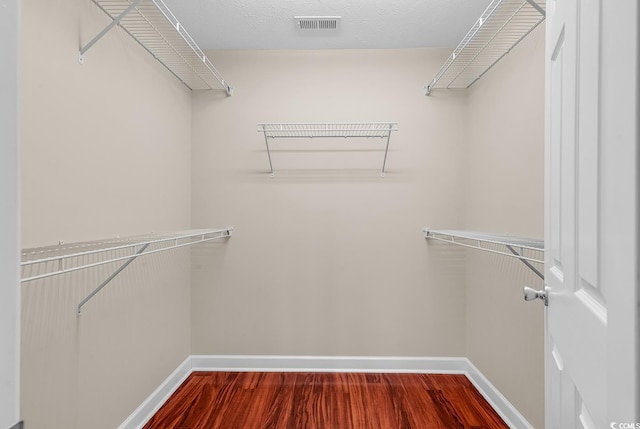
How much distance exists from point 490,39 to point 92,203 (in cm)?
199

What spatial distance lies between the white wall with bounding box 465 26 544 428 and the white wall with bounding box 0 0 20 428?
170cm

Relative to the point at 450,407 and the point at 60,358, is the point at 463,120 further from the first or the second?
the point at 60,358

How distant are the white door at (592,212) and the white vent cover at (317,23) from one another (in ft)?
4.31

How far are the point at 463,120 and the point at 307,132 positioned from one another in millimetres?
1064

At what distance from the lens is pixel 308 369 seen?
2.23 meters

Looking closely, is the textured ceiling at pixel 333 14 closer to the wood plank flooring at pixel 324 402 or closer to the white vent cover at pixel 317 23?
the white vent cover at pixel 317 23

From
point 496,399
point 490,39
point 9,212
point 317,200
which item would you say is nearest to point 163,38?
point 317,200

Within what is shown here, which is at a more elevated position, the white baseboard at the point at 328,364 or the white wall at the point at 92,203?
the white wall at the point at 92,203

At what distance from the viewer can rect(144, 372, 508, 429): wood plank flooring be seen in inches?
66.8

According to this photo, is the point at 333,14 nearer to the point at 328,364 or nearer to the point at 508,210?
A: the point at 508,210

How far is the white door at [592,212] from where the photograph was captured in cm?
39

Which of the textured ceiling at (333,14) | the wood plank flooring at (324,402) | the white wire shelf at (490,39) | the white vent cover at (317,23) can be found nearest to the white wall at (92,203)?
the wood plank flooring at (324,402)

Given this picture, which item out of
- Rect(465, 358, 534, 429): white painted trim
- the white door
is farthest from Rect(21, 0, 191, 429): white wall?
Rect(465, 358, 534, 429): white painted trim

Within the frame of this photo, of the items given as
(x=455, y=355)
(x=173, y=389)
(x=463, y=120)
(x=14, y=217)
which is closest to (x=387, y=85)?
(x=463, y=120)
